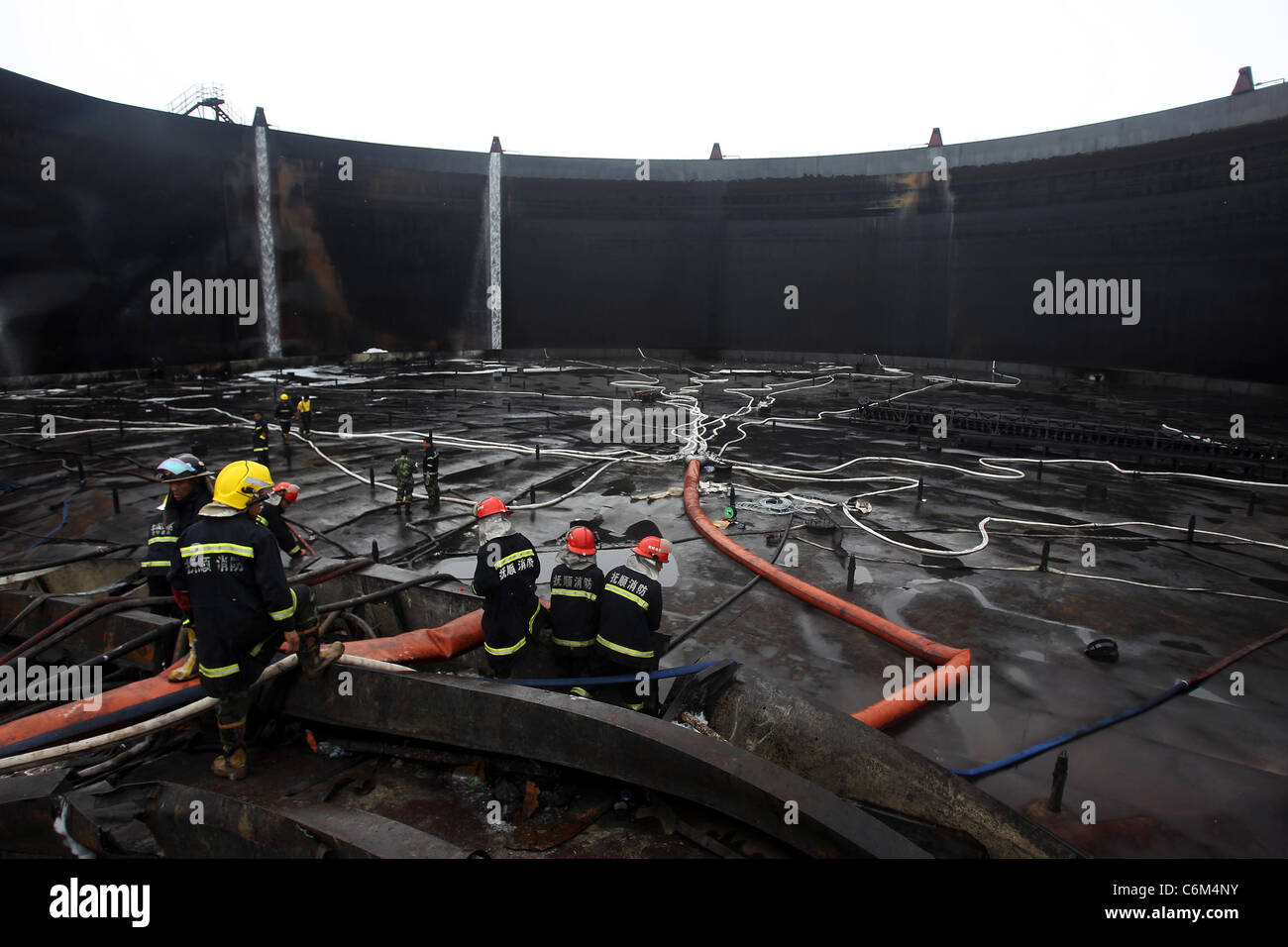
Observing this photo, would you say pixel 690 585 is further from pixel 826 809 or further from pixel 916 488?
pixel 916 488

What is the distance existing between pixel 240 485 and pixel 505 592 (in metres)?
1.64

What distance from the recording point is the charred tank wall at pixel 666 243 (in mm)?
20281

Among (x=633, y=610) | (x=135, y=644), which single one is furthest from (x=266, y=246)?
(x=633, y=610)

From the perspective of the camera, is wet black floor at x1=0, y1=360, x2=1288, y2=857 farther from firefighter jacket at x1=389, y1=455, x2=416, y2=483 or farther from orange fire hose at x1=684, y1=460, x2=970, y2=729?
firefighter jacket at x1=389, y1=455, x2=416, y2=483

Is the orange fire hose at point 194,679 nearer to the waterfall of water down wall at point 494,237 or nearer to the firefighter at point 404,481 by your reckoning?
the firefighter at point 404,481

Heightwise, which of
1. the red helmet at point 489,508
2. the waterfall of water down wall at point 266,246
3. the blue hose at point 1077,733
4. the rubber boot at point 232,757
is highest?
the waterfall of water down wall at point 266,246

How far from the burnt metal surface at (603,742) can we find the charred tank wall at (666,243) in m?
21.7

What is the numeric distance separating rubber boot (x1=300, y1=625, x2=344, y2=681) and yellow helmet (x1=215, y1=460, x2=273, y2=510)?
0.83 metres

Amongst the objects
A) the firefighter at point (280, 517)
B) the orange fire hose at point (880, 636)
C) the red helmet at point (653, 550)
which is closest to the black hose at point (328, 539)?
the firefighter at point (280, 517)

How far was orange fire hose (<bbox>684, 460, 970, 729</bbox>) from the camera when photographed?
16.2ft

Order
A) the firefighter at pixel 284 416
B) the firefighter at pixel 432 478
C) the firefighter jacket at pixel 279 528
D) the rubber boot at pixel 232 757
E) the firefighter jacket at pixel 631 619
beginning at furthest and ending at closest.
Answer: the firefighter at pixel 284 416 < the firefighter at pixel 432 478 < the firefighter jacket at pixel 279 528 < the firefighter jacket at pixel 631 619 < the rubber boot at pixel 232 757
